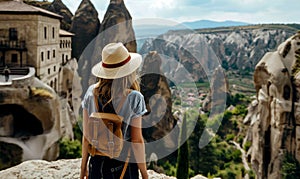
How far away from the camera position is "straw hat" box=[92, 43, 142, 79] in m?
3.02

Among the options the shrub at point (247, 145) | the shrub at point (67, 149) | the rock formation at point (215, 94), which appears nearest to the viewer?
the shrub at point (67, 149)

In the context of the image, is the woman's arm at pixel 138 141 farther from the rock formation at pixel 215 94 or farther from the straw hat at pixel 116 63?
the rock formation at pixel 215 94

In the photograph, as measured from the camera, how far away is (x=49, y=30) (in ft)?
72.3

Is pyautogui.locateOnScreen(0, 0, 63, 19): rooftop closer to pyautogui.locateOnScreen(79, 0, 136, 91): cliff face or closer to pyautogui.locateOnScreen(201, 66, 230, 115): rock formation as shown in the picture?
pyautogui.locateOnScreen(79, 0, 136, 91): cliff face

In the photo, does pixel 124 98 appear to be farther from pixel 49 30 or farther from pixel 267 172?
pixel 49 30

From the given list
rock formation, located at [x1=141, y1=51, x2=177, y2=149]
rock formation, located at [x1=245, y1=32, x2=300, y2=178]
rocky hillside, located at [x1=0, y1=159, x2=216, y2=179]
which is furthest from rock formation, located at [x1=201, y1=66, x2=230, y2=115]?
rocky hillside, located at [x1=0, y1=159, x2=216, y2=179]

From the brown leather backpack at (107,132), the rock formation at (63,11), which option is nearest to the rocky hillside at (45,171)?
the brown leather backpack at (107,132)

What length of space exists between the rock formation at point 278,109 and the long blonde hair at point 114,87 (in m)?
15.0

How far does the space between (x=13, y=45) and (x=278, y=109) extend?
15.1m

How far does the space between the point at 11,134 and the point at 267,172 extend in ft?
43.1

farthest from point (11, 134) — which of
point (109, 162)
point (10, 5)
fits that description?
point (109, 162)

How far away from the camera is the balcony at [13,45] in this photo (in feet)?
64.5

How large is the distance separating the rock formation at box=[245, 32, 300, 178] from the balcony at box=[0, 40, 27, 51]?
44.6 ft

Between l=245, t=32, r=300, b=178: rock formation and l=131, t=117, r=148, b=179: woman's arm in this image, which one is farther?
l=245, t=32, r=300, b=178: rock formation
